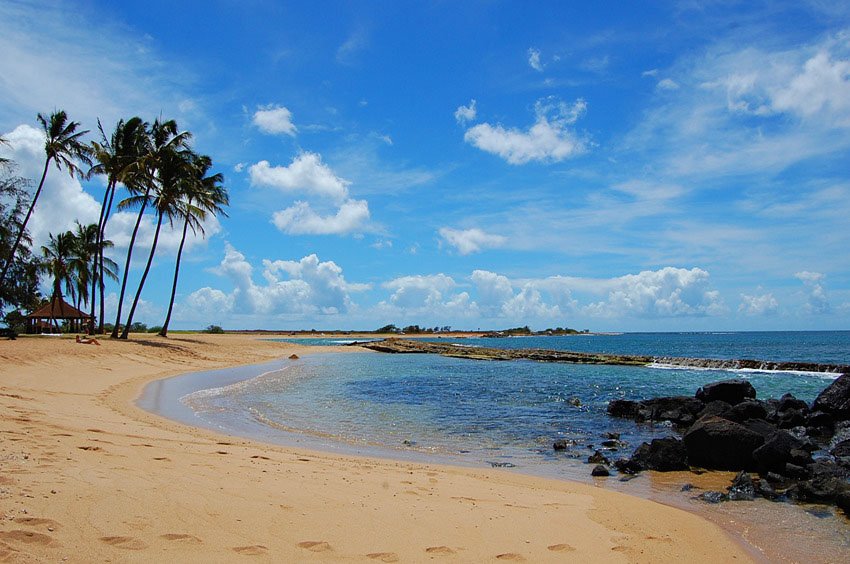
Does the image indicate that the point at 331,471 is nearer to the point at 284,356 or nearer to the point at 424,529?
the point at 424,529

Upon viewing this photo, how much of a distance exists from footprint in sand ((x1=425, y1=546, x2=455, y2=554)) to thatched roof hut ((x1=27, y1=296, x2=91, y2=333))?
5615 centimetres

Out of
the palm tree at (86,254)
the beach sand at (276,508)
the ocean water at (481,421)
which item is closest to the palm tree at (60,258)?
the palm tree at (86,254)

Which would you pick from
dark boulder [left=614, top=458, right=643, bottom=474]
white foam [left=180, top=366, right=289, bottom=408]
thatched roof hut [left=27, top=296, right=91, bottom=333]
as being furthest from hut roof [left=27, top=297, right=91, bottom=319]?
dark boulder [left=614, top=458, right=643, bottom=474]

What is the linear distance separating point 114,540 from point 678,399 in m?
20.4

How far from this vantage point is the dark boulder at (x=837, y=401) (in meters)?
17.8

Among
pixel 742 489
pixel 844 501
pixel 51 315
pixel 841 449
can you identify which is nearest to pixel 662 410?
pixel 841 449

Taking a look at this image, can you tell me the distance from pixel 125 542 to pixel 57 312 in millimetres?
57451

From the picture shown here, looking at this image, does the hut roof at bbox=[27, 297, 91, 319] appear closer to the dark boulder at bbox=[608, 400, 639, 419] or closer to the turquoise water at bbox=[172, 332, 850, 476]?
the turquoise water at bbox=[172, 332, 850, 476]

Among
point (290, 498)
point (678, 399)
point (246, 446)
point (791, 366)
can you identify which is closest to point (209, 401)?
point (246, 446)

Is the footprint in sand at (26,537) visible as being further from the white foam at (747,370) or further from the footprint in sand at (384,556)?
the white foam at (747,370)

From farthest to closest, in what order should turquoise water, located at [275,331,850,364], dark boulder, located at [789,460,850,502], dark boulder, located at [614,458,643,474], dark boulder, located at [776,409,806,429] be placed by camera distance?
turquoise water, located at [275,331,850,364], dark boulder, located at [776,409,806,429], dark boulder, located at [614,458,643,474], dark boulder, located at [789,460,850,502]

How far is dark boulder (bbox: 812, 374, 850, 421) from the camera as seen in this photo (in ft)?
58.3

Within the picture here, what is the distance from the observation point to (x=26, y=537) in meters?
4.41

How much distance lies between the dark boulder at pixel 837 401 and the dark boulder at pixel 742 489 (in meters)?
11.1
